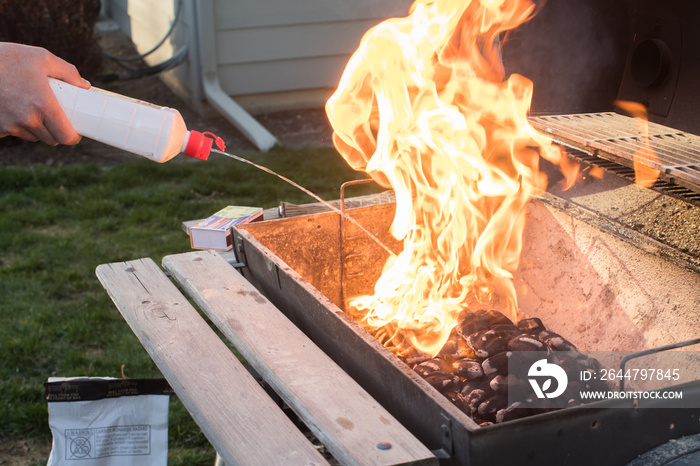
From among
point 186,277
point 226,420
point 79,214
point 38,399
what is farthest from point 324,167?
point 226,420

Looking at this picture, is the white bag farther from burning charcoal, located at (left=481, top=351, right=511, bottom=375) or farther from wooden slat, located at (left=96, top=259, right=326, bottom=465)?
burning charcoal, located at (left=481, top=351, right=511, bottom=375)

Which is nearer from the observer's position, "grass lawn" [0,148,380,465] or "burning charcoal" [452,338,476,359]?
"burning charcoal" [452,338,476,359]

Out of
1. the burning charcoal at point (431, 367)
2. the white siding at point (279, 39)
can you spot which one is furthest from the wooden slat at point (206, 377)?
the white siding at point (279, 39)

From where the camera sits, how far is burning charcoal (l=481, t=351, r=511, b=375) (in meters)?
1.81

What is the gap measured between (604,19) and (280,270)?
4.58 ft

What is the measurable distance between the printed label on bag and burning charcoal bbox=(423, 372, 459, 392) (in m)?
0.88

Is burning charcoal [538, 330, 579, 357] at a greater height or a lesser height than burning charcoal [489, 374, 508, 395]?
lesser

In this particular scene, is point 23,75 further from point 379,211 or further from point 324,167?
point 324,167

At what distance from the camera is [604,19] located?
234 centimetres

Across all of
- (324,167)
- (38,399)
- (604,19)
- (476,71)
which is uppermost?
(604,19)

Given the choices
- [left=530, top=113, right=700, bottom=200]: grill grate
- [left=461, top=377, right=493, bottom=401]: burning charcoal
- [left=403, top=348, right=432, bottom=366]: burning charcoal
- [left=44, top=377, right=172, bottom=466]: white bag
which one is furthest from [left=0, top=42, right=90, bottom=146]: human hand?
[left=530, top=113, right=700, bottom=200]: grill grate

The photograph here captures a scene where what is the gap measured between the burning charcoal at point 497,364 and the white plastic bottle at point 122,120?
3.07 ft

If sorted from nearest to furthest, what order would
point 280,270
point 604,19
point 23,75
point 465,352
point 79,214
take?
point 23,75 → point 280,270 → point 465,352 → point 604,19 → point 79,214

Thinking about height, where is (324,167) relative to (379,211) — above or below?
below
